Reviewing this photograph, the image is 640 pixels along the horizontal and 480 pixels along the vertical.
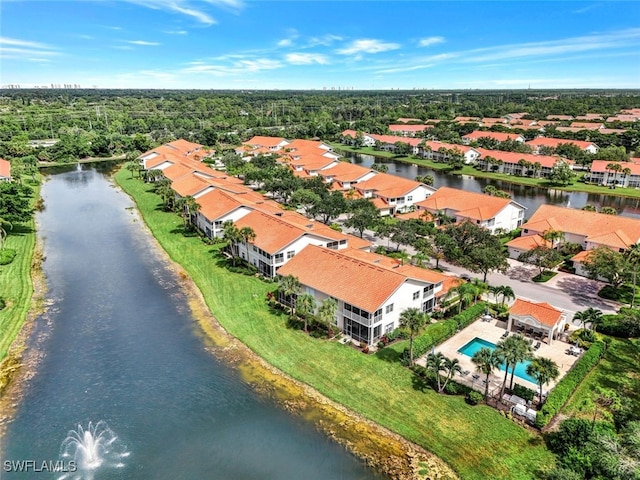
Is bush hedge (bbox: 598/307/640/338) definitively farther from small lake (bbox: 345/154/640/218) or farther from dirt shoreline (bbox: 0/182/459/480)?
small lake (bbox: 345/154/640/218)

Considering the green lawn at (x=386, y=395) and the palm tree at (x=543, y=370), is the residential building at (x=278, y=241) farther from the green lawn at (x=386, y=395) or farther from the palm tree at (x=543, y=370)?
the palm tree at (x=543, y=370)

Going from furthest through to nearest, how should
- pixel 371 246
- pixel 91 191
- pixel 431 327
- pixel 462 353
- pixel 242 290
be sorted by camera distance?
pixel 91 191
pixel 371 246
pixel 242 290
pixel 431 327
pixel 462 353

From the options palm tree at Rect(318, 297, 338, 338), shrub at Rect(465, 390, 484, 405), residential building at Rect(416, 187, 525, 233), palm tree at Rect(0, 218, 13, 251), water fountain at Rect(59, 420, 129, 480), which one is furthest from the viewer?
residential building at Rect(416, 187, 525, 233)

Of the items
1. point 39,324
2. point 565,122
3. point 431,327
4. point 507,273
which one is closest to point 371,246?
point 507,273

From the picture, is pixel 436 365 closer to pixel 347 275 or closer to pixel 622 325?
pixel 347 275

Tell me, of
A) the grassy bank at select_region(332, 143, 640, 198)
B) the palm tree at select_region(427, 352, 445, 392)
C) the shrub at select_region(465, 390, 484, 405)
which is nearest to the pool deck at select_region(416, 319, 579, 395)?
the shrub at select_region(465, 390, 484, 405)

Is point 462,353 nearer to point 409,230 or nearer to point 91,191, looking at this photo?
point 409,230
